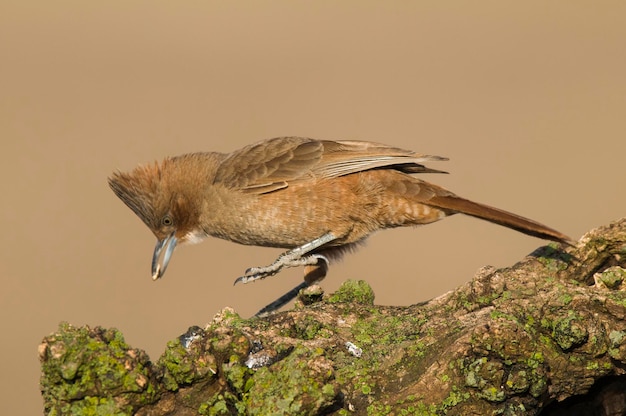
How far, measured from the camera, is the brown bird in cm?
643

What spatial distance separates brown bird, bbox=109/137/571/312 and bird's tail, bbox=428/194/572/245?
0.01 m

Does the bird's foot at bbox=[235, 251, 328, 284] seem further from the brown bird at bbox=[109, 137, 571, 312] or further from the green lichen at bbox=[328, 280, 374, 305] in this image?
the green lichen at bbox=[328, 280, 374, 305]

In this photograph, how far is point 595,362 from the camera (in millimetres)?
4094

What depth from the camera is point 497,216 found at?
6.00 m

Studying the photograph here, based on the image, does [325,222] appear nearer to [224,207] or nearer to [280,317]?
[224,207]

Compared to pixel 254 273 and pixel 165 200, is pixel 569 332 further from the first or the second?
pixel 165 200

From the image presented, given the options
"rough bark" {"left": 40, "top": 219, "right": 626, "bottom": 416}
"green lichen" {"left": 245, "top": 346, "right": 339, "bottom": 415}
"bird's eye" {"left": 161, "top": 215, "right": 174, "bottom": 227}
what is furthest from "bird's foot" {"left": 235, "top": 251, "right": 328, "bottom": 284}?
"green lichen" {"left": 245, "top": 346, "right": 339, "bottom": 415}

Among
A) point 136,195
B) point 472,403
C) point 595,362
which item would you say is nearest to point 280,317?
point 472,403

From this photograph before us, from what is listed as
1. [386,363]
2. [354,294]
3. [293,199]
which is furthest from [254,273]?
[386,363]

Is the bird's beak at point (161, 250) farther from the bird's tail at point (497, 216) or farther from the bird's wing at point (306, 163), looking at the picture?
the bird's tail at point (497, 216)

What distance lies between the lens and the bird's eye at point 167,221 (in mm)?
6559

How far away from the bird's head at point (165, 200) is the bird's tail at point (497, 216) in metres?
1.77

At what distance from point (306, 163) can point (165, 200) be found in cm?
107

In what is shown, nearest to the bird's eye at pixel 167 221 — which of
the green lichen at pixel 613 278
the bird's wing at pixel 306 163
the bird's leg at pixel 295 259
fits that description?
the bird's wing at pixel 306 163
